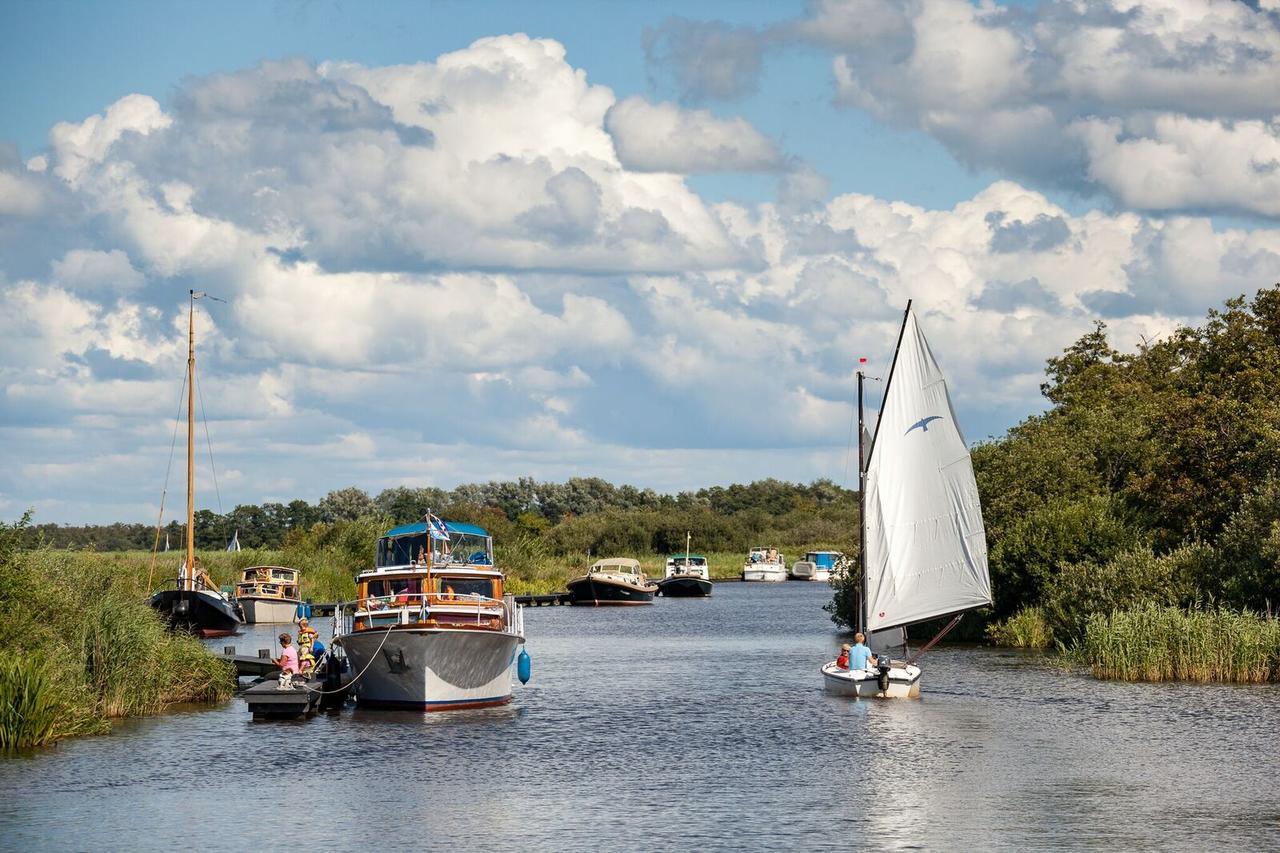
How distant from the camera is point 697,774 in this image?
36.2m

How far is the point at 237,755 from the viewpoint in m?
38.8

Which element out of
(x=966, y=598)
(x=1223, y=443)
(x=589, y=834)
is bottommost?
(x=589, y=834)

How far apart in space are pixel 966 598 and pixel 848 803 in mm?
20525

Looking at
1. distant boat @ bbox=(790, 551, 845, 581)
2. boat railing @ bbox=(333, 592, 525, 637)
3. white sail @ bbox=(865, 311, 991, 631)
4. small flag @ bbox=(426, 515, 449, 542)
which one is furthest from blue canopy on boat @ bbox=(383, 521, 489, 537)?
distant boat @ bbox=(790, 551, 845, 581)

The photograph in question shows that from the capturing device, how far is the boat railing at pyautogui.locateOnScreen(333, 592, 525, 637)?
4647 centimetres

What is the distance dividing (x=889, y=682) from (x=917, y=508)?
243 inches

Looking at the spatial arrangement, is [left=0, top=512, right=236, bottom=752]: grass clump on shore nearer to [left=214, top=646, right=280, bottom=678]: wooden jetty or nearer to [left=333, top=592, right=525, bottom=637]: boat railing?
[left=333, top=592, right=525, bottom=637]: boat railing

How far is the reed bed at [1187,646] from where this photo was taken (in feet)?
165

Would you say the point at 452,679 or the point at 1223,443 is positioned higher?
the point at 1223,443

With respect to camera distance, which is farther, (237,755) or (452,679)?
(452,679)

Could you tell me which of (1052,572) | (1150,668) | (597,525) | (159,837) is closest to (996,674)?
(1150,668)

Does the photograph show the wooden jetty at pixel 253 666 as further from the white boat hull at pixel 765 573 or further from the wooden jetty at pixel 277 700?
the white boat hull at pixel 765 573

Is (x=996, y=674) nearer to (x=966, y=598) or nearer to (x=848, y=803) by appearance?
(x=966, y=598)

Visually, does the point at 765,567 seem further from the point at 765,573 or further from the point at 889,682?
the point at 889,682
